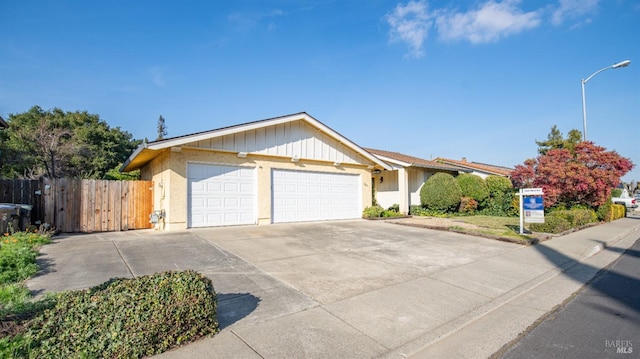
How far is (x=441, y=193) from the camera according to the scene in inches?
664

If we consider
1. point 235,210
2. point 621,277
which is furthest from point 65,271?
point 621,277

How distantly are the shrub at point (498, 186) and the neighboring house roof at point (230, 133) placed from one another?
718 centimetres

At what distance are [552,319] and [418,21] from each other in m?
10.7

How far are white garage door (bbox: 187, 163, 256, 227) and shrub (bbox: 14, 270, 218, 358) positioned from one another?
764 centimetres

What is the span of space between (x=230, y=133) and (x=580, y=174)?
49.6 ft

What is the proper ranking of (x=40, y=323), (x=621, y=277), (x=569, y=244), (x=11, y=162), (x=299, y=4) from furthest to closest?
(x=11, y=162)
(x=299, y=4)
(x=569, y=244)
(x=621, y=277)
(x=40, y=323)

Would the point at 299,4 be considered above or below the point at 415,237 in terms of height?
above

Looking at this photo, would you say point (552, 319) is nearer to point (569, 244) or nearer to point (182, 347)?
point (182, 347)

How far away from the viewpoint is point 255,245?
7938 mm

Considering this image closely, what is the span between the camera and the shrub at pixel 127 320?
2.52 m

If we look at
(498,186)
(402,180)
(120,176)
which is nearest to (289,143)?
(402,180)

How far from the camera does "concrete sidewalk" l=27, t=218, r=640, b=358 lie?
3.25m

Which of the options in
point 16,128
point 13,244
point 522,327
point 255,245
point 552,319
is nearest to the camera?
point 522,327

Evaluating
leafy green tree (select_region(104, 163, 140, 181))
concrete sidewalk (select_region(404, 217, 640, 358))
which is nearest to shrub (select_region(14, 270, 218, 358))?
concrete sidewalk (select_region(404, 217, 640, 358))
